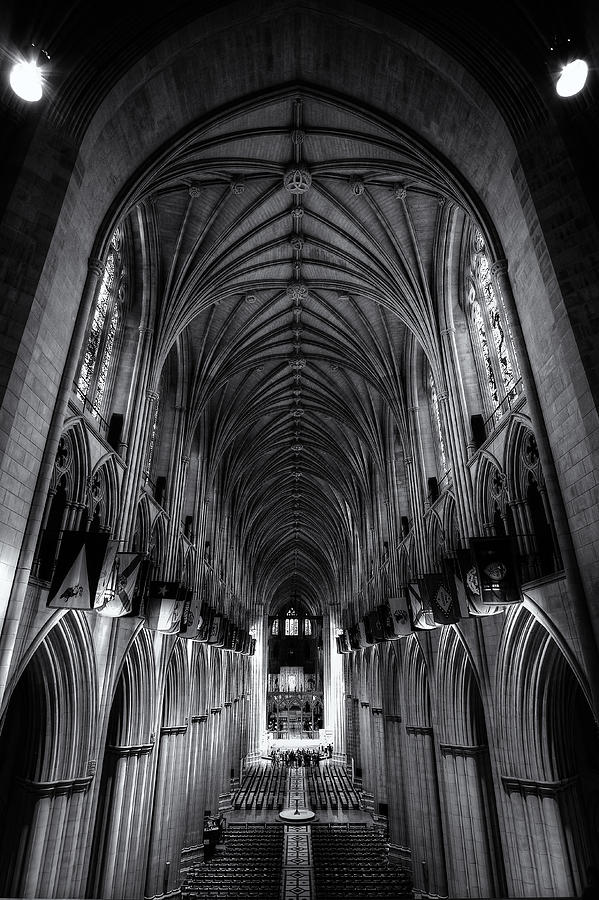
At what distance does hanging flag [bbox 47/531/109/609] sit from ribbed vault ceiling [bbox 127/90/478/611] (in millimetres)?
7909

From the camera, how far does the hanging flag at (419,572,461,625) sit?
38.0 feet

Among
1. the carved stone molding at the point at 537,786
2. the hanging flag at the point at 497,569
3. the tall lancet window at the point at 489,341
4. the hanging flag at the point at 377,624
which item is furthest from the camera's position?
the hanging flag at the point at 377,624

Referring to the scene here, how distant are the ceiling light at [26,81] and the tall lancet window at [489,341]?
10052 mm

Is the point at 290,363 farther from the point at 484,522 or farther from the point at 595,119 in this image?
the point at 595,119

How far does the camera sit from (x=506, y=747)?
11.2m

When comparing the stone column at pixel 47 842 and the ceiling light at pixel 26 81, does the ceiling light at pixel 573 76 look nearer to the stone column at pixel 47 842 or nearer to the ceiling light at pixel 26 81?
the ceiling light at pixel 26 81

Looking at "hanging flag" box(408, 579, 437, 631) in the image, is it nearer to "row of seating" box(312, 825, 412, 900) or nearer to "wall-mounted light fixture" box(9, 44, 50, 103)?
"row of seating" box(312, 825, 412, 900)

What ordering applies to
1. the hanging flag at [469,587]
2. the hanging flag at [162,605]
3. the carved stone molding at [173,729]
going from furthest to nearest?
the carved stone molding at [173,729] → the hanging flag at [162,605] → the hanging flag at [469,587]

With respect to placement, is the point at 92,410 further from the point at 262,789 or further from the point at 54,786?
the point at 262,789

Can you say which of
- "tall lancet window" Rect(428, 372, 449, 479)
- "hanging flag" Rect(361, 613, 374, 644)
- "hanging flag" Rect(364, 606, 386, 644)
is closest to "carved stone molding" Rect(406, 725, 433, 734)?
"hanging flag" Rect(364, 606, 386, 644)

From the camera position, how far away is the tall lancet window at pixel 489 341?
12.6m

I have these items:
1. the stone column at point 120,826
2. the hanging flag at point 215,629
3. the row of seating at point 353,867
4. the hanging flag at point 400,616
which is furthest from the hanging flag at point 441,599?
the hanging flag at point 215,629

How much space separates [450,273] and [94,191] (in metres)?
10.8

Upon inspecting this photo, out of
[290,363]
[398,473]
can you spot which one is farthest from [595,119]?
[290,363]
